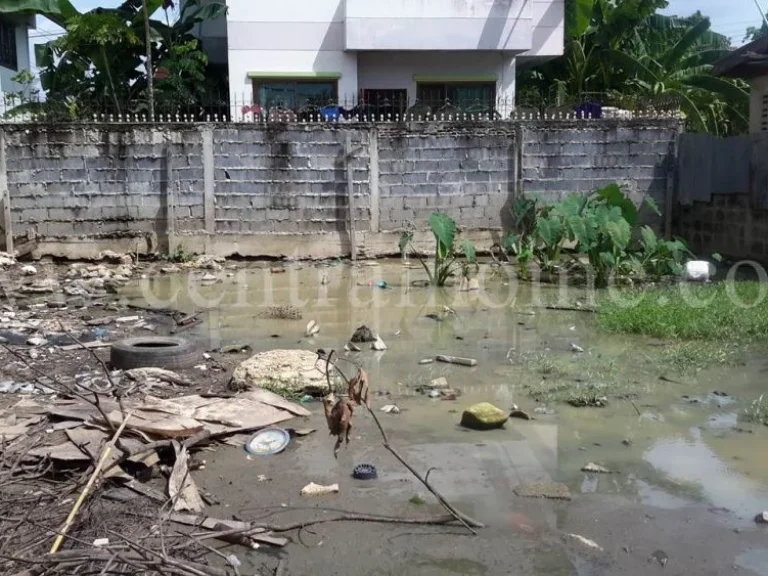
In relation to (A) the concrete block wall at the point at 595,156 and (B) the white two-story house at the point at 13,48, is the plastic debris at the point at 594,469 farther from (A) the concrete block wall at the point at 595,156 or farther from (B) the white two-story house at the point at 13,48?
(B) the white two-story house at the point at 13,48

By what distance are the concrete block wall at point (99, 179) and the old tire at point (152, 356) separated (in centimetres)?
562

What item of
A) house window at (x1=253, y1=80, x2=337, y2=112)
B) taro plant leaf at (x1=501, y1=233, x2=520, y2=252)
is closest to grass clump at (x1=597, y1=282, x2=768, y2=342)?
taro plant leaf at (x1=501, y1=233, x2=520, y2=252)

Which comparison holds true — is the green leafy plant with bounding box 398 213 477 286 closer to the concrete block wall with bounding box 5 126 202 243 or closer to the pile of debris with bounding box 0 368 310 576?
the concrete block wall with bounding box 5 126 202 243

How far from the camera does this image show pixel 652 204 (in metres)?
10.7

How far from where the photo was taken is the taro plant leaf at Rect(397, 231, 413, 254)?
10766 millimetres

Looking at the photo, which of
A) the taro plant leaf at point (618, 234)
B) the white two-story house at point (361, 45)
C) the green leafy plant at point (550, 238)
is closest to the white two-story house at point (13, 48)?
the white two-story house at point (361, 45)

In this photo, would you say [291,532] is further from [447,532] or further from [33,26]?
[33,26]

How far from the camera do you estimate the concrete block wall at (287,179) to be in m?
11.1

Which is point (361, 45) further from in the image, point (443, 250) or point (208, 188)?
point (443, 250)

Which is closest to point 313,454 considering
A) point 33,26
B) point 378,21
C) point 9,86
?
point 378,21

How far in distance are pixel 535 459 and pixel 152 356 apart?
2.95 metres

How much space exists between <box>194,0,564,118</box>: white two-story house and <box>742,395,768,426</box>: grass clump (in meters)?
11.9

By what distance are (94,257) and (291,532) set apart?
8730 millimetres

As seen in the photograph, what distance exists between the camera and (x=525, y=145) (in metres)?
11.4
